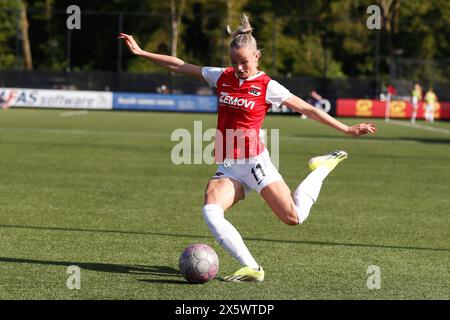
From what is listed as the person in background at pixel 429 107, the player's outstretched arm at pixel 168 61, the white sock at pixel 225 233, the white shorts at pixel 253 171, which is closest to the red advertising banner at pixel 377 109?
the person in background at pixel 429 107

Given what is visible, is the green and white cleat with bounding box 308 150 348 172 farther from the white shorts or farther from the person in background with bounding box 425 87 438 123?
the person in background with bounding box 425 87 438 123

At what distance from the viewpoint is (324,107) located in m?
50.2

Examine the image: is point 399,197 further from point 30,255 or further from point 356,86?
point 356,86

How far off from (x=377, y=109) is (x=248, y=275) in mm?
42961

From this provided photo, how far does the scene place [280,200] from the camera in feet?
27.5

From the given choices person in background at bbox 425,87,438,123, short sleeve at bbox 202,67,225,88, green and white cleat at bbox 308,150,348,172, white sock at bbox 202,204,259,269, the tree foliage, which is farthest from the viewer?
the tree foliage

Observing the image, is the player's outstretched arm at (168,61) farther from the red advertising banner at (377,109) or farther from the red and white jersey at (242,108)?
the red advertising banner at (377,109)

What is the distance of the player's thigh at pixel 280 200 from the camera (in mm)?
8352

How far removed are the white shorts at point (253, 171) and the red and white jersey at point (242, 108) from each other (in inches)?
2.1

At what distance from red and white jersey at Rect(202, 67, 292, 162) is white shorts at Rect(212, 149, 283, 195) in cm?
5

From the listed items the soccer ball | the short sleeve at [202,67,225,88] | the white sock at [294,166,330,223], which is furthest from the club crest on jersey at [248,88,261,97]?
the soccer ball

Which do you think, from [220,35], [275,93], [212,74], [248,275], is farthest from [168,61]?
[220,35]

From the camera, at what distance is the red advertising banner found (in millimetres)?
49875

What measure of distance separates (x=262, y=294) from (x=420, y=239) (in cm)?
392
